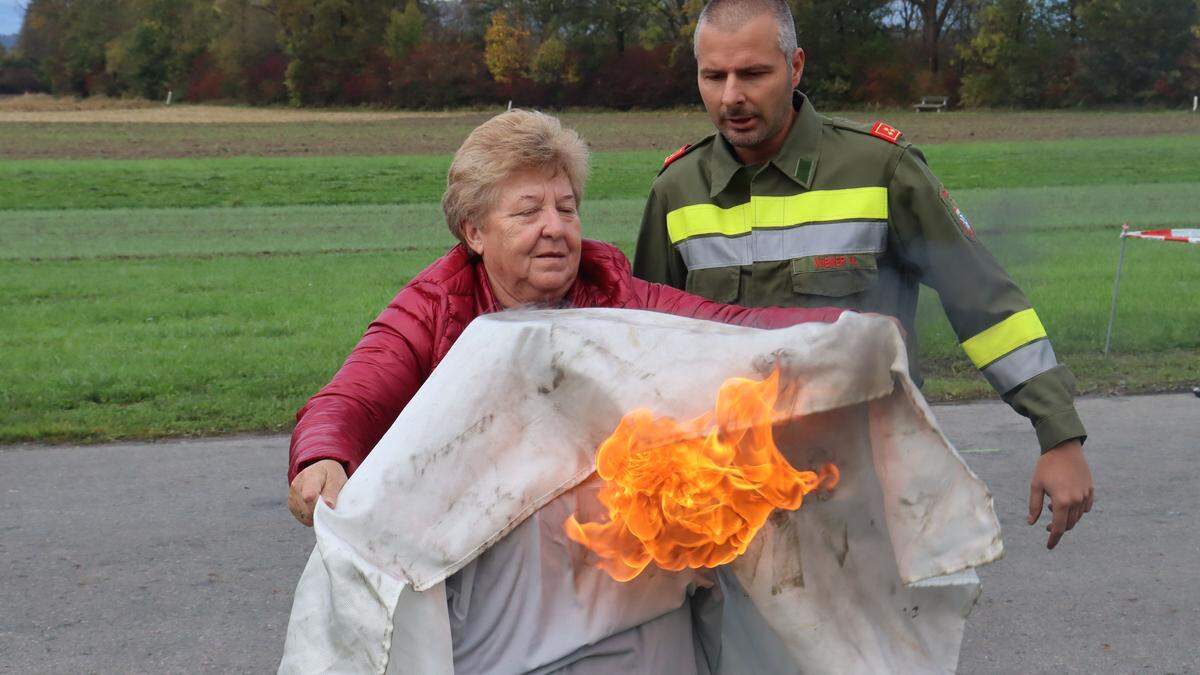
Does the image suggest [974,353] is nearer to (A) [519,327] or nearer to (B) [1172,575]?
(A) [519,327]

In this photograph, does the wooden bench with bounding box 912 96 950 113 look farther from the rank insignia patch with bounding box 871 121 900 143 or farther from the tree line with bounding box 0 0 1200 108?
the rank insignia patch with bounding box 871 121 900 143

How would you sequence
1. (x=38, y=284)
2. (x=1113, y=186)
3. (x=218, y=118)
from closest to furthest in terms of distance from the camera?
1. (x=38, y=284)
2. (x=1113, y=186)
3. (x=218, y=118)

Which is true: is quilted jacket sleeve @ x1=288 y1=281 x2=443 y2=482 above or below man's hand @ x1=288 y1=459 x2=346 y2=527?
above

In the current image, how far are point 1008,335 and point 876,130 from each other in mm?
674

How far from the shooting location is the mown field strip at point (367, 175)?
25.2 metres

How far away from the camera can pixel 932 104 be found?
58750 mm

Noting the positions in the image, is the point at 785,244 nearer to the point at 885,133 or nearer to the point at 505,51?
the point at 885,133

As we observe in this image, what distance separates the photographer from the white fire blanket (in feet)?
7.64

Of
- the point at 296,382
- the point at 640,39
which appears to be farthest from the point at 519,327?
the point at 640,39

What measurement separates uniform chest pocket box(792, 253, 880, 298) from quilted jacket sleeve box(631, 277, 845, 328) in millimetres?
532

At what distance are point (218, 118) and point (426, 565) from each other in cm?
5777

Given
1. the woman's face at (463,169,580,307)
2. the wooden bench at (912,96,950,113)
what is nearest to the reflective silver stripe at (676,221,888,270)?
the woman's face at (463,169,580,307)

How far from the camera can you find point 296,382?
8.87 metres

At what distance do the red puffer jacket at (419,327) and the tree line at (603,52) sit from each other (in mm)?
48954
